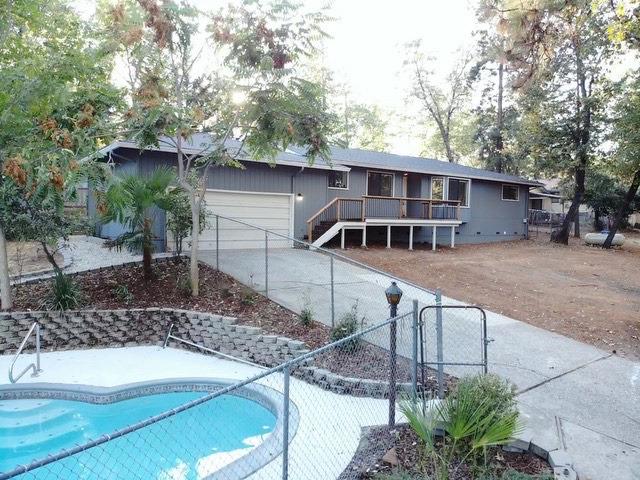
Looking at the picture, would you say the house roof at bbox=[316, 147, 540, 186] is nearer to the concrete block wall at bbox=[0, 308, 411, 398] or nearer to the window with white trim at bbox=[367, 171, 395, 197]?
the window with white trim at bbox=[367, 171, 395, 197]

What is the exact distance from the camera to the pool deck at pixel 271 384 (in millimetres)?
3936

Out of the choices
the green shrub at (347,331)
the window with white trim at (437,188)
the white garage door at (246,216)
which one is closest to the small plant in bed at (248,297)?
the green shrub at (347,331)

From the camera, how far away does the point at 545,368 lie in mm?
5664

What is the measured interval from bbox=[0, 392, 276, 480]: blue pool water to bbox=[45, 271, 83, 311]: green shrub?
201 cm

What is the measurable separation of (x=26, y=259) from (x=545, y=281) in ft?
43.3

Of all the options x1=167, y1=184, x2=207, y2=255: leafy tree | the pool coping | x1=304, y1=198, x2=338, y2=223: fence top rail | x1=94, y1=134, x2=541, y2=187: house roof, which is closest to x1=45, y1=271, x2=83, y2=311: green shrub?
the pool coping

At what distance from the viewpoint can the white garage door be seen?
1306 centimetres

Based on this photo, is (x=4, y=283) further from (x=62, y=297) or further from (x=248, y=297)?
(x=248, y=297)

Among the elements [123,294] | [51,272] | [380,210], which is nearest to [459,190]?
[380,210]

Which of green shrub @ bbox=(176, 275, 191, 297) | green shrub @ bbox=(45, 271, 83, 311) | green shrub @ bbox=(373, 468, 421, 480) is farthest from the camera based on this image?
green shrub @ bbox=(176, 275, 191, 297)

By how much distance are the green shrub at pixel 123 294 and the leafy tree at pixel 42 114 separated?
52.5 inches

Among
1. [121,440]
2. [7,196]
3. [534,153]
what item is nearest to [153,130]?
[7,196]

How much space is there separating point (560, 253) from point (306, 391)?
631 inches

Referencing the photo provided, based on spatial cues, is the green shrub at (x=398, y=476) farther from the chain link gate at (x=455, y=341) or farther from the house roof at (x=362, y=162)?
the house roof at (x=362, y=162)
